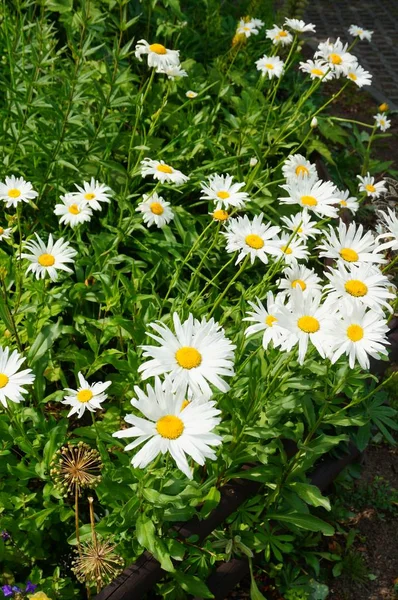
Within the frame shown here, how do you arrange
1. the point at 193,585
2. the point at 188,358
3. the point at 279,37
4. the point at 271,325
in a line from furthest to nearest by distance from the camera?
the point at 279,37 < the point at 193,585 < the point at 271,325 < the point at 188,358

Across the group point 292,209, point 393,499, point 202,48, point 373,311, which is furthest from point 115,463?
point 202,48

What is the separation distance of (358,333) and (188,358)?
1.49ft

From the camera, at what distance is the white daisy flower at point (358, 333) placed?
1712mm

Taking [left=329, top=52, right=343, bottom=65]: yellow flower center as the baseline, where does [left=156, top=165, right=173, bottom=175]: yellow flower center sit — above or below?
below

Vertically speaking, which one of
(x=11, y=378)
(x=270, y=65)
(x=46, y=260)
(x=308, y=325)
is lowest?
(x=308, y=325)

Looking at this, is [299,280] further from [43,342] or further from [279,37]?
[279,37]

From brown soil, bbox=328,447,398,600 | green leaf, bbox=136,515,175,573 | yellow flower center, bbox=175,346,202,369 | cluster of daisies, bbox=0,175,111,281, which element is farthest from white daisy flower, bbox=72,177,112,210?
brown soil, bbox=328,447,398,600

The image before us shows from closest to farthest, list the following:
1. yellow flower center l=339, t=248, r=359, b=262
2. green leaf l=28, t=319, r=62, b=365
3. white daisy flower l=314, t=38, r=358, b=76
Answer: yellow flower center l=339, t=248, r=359, b=262 < green leaf l=28, t=319, r=62, b=365 < white daisy flower l=314, t=38, r=358, b=76

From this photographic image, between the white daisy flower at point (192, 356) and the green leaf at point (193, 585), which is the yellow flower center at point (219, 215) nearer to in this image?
the white daisy flower at point (192, 356)

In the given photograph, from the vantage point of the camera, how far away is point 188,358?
5.37 feet

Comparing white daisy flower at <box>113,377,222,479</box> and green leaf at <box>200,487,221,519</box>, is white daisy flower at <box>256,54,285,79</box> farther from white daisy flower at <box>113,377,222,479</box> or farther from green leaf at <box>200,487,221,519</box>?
white daisy flower at <box>113,377,222,479</box>

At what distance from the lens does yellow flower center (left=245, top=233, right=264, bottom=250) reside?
2.20 m

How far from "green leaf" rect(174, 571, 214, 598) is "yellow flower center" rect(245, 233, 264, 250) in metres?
1.09

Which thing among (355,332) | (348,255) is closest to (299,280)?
(348,255)
